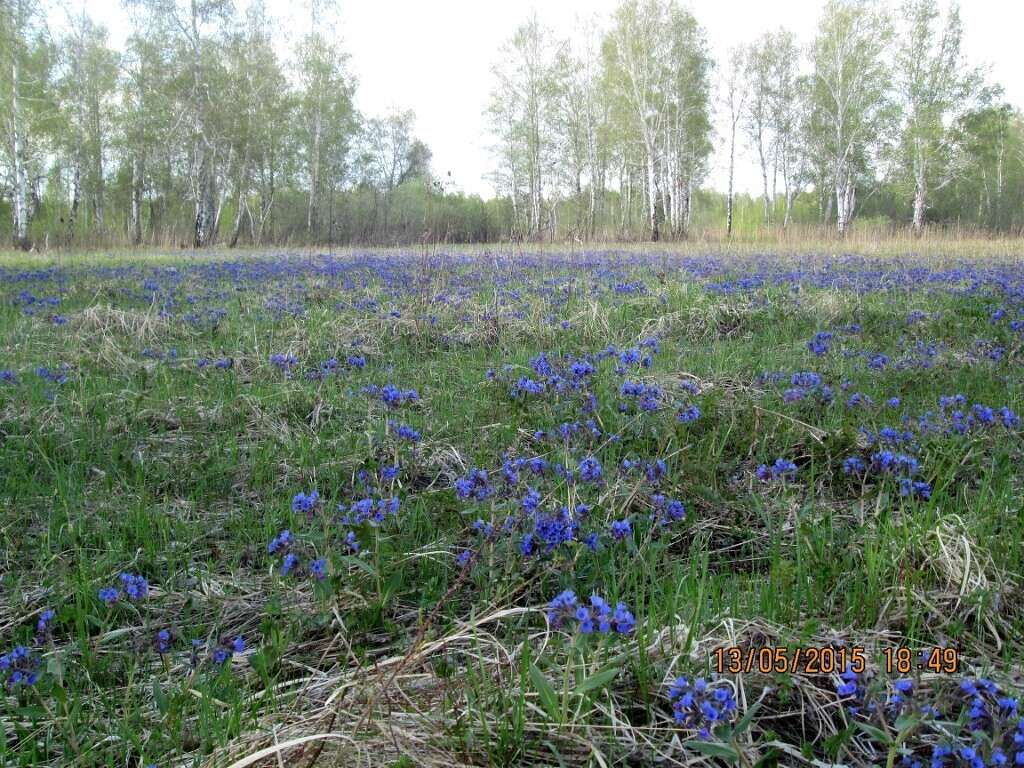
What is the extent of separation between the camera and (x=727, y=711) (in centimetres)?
138

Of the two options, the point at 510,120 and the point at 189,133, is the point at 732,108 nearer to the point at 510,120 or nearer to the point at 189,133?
the point at 510,120

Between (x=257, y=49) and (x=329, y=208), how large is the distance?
804 cm

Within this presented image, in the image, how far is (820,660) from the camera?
1.67 m

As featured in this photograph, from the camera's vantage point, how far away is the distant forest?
28250mm

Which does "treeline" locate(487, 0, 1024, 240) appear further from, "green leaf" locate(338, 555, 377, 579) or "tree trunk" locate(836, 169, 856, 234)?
"green leaf" locate(338, 555, 377, 579)

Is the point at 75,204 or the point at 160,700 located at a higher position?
the point at 75,204

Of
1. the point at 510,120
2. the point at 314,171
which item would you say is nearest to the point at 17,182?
the point at 314,171

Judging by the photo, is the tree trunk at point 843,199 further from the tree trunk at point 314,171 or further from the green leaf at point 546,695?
the green leaf at point 546,695

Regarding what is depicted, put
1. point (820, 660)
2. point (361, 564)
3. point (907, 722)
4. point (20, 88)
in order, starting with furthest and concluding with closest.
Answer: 1. point (20, 88)
2. point (361, 564)
3. point (820, 660)
4. point (907, 722)

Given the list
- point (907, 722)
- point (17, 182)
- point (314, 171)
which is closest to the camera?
point (907, 722)

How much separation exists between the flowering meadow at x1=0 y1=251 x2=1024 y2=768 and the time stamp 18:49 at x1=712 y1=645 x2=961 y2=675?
13 mm

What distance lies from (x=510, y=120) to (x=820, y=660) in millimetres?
38350

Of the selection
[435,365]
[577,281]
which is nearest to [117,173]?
[577,281]

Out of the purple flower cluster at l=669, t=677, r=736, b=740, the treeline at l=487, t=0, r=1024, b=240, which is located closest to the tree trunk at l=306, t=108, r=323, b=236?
the treeline at l=487, t=0, r=1024, b=240
